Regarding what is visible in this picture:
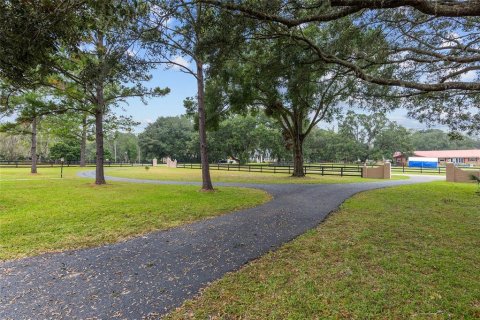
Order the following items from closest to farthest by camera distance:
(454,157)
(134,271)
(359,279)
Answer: (359,279), (134,271), (454,157)

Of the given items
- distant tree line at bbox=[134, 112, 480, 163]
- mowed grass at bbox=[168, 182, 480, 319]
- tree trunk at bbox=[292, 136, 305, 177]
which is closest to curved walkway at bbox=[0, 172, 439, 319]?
mowed grass at bbox=[168, 182, 480, 319]

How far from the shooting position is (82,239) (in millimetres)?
5215

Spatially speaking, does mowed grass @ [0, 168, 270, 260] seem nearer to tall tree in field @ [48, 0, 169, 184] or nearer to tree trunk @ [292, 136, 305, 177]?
tall tree in field @ [48, 0, 169, 184]

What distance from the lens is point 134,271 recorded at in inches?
148

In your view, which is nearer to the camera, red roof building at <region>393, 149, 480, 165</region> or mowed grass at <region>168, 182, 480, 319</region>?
mowed grass at <region>168, 182, 480, 319</region>

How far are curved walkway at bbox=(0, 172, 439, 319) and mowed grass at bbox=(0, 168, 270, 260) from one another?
1.88ft

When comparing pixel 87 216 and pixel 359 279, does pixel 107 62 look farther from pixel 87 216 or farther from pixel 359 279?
pixel 359 279

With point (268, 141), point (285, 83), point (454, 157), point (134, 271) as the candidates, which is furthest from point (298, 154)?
point (454, 157)

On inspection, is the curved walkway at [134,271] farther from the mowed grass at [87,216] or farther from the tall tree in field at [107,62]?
the tall tree in field at [107,62]

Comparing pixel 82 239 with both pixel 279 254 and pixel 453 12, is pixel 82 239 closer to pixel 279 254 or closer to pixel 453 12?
pixel 279 254

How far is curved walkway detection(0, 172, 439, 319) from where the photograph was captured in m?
2.87

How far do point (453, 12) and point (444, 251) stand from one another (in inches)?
148

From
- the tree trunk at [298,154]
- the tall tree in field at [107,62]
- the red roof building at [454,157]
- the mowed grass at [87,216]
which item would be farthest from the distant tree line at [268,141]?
the mowed grass at [87,216]

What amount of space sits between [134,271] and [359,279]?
3.07 meters
